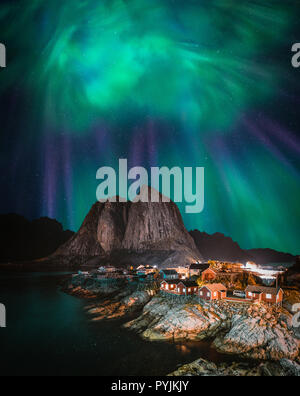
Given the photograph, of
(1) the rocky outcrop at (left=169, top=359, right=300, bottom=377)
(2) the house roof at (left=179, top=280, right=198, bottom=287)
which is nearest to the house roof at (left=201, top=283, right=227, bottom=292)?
(2) the house roof at (left=179, top=280, right=198, bottom=287)

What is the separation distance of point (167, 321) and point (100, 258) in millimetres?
126025

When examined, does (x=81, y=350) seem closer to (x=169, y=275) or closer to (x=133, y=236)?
(x=169, y=275)

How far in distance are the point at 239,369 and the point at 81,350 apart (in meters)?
16.5

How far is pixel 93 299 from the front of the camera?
54.5 meters

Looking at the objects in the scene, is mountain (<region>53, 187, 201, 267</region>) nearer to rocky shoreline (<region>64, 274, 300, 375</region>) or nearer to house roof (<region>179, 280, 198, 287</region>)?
house roof (<region>179, 280, 198, 287</region>)

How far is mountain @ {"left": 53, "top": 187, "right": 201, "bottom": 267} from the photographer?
126 metres

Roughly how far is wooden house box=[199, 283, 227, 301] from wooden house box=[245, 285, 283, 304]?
3.69 m

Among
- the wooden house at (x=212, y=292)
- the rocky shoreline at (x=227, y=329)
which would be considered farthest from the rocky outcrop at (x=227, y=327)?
the wooden house at (x=212, y=292)

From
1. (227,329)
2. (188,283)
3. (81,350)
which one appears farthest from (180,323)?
(81,350)

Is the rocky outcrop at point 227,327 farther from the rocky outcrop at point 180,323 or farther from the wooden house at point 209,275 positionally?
the wooden house at point 209,275

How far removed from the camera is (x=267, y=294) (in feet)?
107
